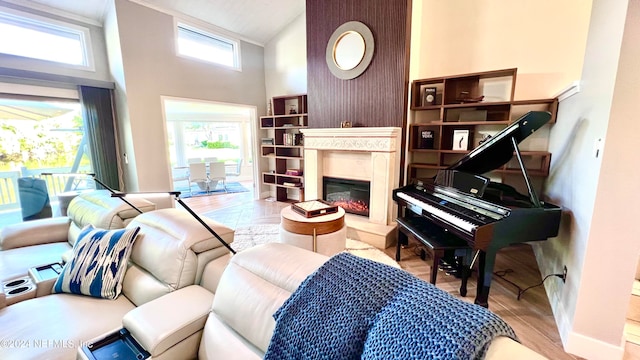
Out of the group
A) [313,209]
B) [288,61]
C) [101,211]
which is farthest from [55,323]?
[288,61]

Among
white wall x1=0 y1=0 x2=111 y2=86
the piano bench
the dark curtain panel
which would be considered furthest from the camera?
the dark curtain panel

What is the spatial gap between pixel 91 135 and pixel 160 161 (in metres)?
1.05

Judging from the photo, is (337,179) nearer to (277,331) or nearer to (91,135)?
(277,331)

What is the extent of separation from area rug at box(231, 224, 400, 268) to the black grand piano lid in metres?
1.31

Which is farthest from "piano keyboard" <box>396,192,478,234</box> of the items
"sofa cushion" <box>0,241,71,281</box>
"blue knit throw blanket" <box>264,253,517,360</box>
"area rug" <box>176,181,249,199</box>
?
"area rug" <box>176,181,249,199</box>

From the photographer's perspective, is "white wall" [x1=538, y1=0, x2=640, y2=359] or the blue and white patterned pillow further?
the blue and white patterned pillow

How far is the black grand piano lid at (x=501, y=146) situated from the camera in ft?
6.40

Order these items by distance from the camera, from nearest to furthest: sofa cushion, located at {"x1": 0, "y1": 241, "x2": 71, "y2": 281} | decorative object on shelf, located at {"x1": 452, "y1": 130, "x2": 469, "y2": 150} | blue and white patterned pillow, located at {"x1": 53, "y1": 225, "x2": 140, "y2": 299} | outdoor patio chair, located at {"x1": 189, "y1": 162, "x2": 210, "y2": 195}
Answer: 1. blue and white patterned pillow, located at {"x1": 53, "y1": 225, "x2": 140, "y2": 299}
2. sofa cushion, located at {"x1": 0, "y1": 241, "x2": 71, "y2": 281}
3. decorative object on shelf, located at {"x1": 452, "y1": 130, "x2": 469, "y2": 150}
4. outdoor patio chair, located at {"x1": 189, "y1": 162, "x2": 210, "y2": 195}

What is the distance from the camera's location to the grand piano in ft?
6.33

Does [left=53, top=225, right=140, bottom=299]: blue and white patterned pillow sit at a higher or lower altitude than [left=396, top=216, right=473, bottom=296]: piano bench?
higher

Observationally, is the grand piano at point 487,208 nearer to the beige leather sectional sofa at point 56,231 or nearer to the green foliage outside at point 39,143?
the beige leather sectional sofa at point 56,231

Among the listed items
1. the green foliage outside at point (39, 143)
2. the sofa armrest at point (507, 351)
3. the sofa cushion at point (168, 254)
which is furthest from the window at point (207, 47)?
the sofa armrest at point (507, 351)

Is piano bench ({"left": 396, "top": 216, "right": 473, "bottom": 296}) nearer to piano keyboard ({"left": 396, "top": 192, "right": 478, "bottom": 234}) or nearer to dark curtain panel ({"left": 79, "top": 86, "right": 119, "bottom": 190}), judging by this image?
piano keyboard ({"left": 396, "top": 192, "right": 478, "bottom": 234})

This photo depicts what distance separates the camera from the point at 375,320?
69cm
